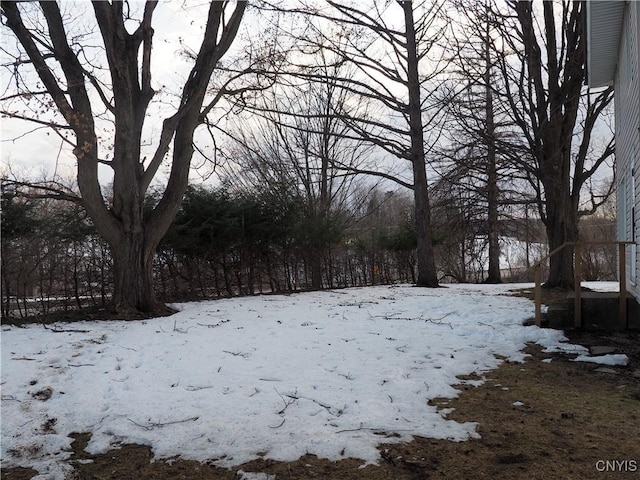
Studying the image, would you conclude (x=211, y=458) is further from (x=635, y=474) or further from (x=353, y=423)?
(x=635, y=474)

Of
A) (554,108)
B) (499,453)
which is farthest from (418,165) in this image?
(499,453)

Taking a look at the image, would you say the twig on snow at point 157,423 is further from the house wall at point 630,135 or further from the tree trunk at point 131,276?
the house wall at point 630,135

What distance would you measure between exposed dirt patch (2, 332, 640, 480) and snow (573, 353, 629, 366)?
1118 mm

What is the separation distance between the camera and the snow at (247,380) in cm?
350

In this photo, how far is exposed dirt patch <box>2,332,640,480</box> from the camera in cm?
296

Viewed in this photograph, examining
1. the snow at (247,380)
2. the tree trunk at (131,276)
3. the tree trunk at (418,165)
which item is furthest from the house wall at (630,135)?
the tree trunk at (131,276)

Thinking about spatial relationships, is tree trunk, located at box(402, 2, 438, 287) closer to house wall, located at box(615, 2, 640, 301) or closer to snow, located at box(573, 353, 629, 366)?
house wall, located at box(615, 2, 640, 301)

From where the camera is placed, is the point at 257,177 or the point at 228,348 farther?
the point at 257,177

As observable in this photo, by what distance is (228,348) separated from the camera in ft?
19.5

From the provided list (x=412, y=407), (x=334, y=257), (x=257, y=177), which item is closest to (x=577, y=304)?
(x=412, y=407)

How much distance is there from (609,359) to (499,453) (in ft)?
10.4

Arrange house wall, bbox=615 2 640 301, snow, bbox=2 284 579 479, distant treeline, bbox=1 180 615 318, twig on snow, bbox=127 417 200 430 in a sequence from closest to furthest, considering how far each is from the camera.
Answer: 1. snow, bbox=2 284 579 479
2. twig on snow, bbox=127 417 200 430
3. house wall, bbox=615 2 640 301
4. distant treeline, bbox=1 180 615 318

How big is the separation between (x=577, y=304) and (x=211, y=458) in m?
6.06

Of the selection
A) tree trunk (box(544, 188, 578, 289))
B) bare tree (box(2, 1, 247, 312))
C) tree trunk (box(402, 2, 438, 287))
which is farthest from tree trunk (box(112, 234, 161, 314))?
tree trunk (box(544, 188, 578, 289))
